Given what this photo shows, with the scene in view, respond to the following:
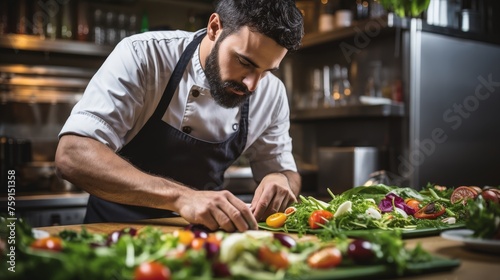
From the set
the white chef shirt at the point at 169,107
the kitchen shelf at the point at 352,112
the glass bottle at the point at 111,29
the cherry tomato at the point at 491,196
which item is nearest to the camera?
the cherry tomato at the point at 491,196

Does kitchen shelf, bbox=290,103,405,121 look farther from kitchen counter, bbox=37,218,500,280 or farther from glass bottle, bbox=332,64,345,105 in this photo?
kitchen counter, bbox=37,218,500,280

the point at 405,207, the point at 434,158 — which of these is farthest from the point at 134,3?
the point at 405,207

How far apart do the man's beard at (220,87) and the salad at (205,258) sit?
88 centimetres

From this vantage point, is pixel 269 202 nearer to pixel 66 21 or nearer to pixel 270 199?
pixel 270 199

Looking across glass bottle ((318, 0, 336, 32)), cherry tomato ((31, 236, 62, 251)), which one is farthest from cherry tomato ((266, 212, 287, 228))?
glass bottle ((318, 0, 336, 32))

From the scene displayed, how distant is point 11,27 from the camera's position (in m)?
4.36

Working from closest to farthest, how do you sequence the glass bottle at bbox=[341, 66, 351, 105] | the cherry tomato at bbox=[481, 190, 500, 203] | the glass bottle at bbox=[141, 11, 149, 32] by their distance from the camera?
1. the cherry tomato at bbox=[481, 190, 500, 203]
2. the glass bottle at bbox=[341, 66, 351, 105]
3. the glass bottle at bbox=[141, 11, 149, 32]

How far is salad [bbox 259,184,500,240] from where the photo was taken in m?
1.73

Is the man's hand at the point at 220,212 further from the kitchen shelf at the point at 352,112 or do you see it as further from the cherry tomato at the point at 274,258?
the kitchen shelf at the point at 352,112

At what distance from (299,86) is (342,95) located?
0.88 meters

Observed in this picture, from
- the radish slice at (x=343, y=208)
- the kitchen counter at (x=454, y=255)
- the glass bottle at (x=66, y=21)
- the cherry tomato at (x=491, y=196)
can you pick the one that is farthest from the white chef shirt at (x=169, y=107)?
the glass bottle at (x=66, y=21)

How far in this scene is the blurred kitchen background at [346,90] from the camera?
3.88 m

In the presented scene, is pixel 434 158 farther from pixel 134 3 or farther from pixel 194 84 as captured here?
pixel 134 3

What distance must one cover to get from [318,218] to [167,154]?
82cm
